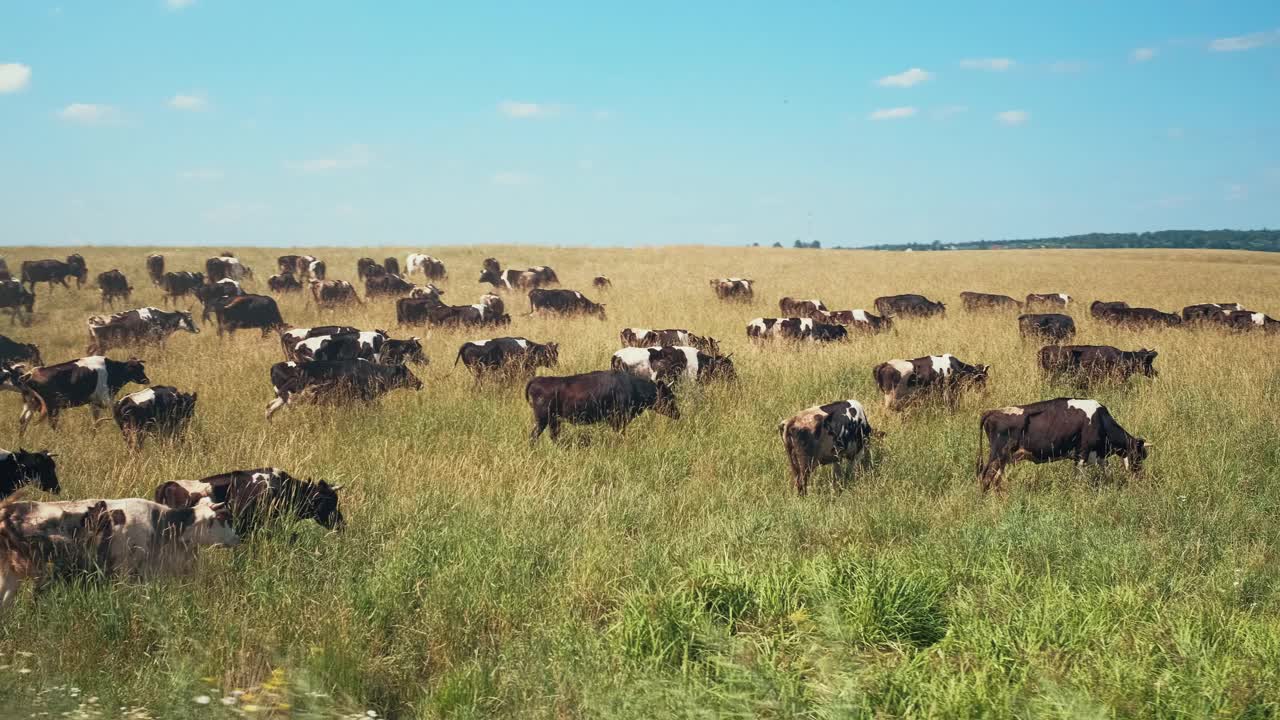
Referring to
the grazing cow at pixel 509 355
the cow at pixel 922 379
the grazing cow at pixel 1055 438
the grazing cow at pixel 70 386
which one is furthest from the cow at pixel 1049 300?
the grazing cow at pixel 70 386

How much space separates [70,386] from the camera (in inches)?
450

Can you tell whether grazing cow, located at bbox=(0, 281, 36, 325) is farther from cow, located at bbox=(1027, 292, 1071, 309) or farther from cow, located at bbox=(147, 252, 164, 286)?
cow, located at bbox=(1027, 292, 1071, 309)

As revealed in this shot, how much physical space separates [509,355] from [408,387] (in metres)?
1.87

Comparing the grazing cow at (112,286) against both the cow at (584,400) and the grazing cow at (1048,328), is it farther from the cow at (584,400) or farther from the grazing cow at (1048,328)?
the grazing cow at (1048,328)

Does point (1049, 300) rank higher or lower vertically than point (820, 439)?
higher

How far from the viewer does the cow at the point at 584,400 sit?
10070 mm

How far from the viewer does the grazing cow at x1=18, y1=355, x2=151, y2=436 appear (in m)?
11.2

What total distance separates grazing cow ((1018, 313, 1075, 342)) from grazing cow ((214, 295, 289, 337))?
16756 mm

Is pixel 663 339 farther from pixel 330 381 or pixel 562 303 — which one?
pixel 562 303

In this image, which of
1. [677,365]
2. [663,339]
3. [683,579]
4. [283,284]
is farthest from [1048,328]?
[283,284]

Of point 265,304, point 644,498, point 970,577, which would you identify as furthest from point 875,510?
point 265,304

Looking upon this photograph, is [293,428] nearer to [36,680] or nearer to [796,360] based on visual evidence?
[36,680]

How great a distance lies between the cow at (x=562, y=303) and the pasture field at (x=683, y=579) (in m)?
10.9

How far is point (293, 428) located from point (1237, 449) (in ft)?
34.8
